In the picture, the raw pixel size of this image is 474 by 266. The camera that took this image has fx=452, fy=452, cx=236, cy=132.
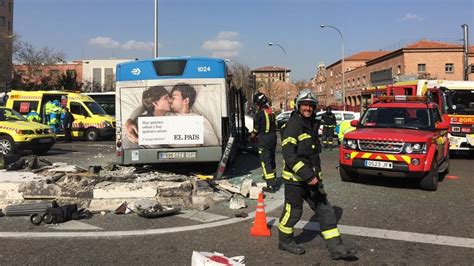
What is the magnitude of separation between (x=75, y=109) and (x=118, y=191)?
15.3 meters

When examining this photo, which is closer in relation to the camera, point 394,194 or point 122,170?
point 394,194

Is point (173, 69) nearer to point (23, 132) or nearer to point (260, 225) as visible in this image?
point (260, 225)

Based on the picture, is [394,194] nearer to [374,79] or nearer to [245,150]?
[245,150]

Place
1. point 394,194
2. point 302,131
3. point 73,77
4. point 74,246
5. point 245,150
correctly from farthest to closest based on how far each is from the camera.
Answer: point 73,77 < point 245,150 < point 394,194 < point 74,246 < point 302,131

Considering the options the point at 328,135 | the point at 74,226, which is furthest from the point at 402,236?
the point at 328,135

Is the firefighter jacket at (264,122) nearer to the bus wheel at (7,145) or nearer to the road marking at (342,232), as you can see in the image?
the road marking at (342,232)

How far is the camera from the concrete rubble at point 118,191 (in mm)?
7457

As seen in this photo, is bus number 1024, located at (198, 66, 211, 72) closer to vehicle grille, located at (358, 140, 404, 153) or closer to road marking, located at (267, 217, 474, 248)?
vehicle grille, located at (358, 140, 404, 153)

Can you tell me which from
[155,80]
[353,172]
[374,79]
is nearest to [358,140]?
[353,172]

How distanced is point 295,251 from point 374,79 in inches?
2564

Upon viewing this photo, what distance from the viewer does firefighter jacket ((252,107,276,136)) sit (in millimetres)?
9586

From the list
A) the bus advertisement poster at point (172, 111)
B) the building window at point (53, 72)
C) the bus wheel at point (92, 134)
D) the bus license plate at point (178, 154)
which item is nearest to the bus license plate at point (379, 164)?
the bus advertisement poster at point (172, 111)

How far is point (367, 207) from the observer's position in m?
7.53

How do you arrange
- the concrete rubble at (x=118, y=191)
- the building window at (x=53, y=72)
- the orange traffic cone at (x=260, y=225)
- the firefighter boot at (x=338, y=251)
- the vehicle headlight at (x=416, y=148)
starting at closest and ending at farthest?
the firefighter boot at (x=338, y=251)
the orange traffic cone at (x=260, y=225)
the concrete rubble at (x=118, y=191)
the vehicle headlight at (x=416, y=148)
the building window at (x=53, y=72)
